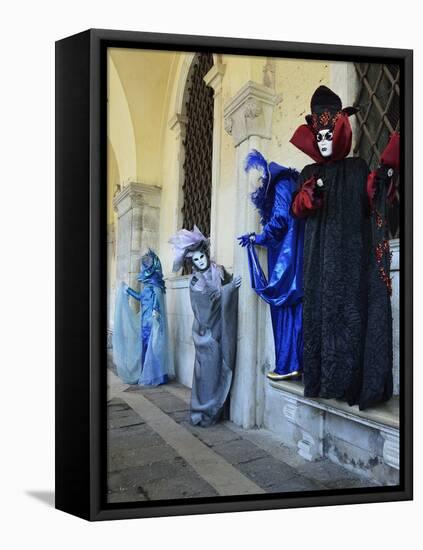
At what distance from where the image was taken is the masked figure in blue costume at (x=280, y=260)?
182 inches

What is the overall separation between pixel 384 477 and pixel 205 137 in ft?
7.55

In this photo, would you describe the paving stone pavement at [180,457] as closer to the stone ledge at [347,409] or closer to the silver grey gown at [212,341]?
the silver grey gown at [212,341]

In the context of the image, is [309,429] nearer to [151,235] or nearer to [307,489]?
[307,489]

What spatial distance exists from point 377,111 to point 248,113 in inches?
31.6

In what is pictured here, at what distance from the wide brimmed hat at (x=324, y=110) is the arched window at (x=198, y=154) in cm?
61

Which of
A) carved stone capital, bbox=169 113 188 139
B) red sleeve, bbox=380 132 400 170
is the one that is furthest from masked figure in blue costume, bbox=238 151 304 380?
red sleeve, bbox=380 132 400 170

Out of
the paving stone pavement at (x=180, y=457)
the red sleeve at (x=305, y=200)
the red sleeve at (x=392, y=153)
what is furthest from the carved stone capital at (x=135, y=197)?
the red sleeve at (x=392, y=153)

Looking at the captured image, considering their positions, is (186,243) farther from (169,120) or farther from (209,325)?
(169,120)

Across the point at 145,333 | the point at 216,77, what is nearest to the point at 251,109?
the point at 216,77

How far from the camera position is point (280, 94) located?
4656mm

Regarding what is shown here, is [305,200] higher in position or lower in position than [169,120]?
lower

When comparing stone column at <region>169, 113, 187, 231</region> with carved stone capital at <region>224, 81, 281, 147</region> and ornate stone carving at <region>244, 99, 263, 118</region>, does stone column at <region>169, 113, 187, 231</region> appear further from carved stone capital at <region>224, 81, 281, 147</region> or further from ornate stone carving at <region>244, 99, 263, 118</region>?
ornate stone carving at <region>244, 99, 263, 118</region>

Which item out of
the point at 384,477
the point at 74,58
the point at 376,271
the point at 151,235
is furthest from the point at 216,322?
the point at 74,58

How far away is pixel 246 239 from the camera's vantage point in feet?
15.1
